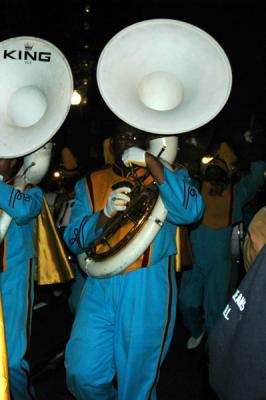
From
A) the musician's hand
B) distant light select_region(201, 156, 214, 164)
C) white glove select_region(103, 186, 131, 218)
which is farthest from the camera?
distant light select_region(201, 156, 214, 164)

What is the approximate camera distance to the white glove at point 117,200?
265cm

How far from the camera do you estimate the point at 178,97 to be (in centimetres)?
273

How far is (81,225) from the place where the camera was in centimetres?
287

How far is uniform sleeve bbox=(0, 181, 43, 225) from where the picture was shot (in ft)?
9.43

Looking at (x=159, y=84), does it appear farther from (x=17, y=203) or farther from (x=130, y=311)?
(x=130, y=311)

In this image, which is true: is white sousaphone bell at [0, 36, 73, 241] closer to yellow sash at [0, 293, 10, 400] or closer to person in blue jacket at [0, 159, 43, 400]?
person in blue jacket at [0, 159, 43, 400]

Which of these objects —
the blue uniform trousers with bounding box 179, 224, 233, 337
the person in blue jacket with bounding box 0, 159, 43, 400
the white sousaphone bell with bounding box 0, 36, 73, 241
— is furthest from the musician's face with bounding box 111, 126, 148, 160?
the blue uniform trousers with bounding box 179, 224, 233, 337

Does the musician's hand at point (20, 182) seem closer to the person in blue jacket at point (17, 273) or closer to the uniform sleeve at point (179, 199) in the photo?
the person in blue jacket at point (17, 273)

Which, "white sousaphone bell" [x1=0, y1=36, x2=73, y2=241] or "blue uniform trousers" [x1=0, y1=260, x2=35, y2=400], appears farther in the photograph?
"blue uniform trousers" [x1=0, y1=260, x2=35, y2=400]

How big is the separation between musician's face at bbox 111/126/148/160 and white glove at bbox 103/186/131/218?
0.33 m

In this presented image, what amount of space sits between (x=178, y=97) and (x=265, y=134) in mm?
3242

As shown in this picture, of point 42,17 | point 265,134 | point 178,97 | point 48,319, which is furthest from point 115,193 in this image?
point 42,17

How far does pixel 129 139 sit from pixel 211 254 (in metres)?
1.92

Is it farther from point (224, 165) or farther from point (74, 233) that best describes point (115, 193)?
point (224, 165)
